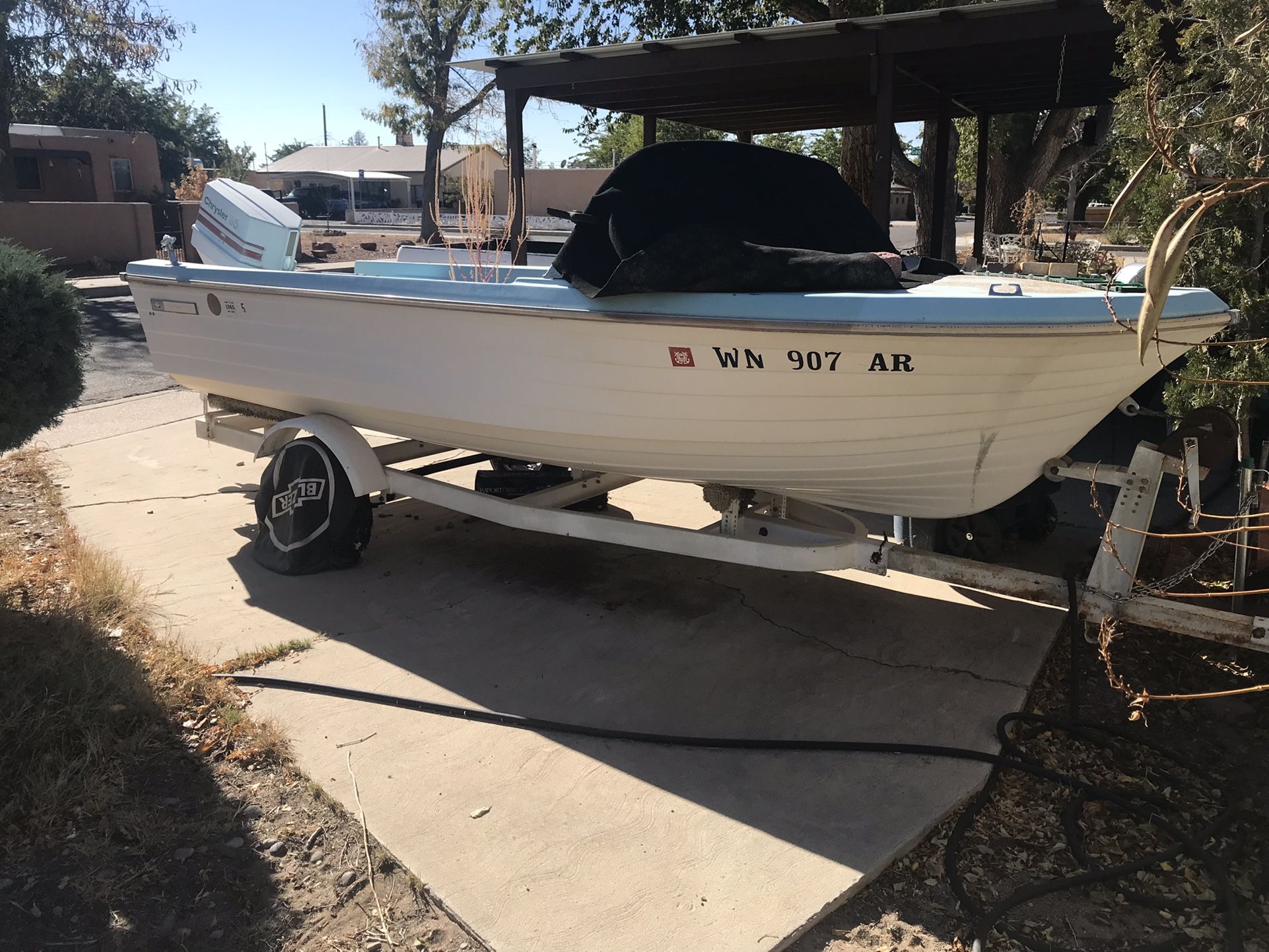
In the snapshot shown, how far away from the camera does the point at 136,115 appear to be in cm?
4719

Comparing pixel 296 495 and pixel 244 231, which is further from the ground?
pixel 244 231

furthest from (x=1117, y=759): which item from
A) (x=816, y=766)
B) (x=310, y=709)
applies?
(x=310, y=709)

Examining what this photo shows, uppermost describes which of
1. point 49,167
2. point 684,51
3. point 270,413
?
point 49,167

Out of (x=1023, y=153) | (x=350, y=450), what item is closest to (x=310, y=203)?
(x=1023, y=153)

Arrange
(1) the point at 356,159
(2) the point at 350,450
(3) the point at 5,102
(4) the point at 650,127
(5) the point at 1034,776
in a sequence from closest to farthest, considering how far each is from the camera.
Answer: (5) the point at 1034,776, (2) the point at 350,450, (4) the point at 650,127, (3) the point at 5,102, (1) the point at 356,159

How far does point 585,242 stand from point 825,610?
Answer: 1934mm

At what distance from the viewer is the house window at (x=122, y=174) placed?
30.4 m

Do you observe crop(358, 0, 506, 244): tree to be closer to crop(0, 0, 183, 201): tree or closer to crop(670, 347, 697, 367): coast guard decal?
crop(0, 0, 183, 201): tree

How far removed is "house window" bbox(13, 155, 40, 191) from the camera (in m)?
28.6

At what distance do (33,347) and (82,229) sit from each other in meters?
19.3

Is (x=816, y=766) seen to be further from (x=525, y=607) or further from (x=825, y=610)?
(x=525, y=607)

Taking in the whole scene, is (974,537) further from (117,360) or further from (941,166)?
(117,360)

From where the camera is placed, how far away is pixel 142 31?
21.6 meters

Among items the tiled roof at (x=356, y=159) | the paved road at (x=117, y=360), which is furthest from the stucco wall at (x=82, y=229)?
the tiled roof at (x=356, y=159)
